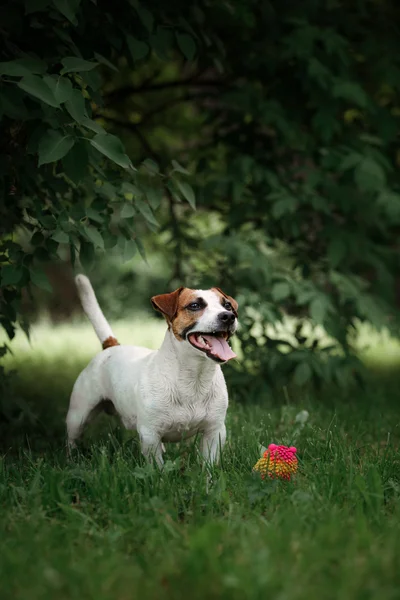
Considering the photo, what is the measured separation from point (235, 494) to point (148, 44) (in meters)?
2.81

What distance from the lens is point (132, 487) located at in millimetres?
3105

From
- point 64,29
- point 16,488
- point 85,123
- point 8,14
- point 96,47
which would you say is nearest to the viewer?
point 16,488

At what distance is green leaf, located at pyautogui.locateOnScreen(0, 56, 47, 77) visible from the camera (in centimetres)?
324

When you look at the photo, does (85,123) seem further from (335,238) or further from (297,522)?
(335,238)

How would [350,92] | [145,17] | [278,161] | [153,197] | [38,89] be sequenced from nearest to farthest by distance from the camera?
[38,89] → [153,197] → [145,17] → [350,92] → [278,161]

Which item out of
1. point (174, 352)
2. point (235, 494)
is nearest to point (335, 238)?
point (174, 352)

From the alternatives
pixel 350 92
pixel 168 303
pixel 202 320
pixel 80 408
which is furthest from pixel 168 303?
pixel 350 92

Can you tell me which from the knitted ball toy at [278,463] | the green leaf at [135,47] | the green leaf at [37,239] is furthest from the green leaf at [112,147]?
the knitted ball toy at [278,463]

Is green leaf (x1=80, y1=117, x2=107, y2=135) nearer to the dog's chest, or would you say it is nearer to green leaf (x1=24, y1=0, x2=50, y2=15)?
green leaf (x1=24, y1=0, x2=50, y2=15)

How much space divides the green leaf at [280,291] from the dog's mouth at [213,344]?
2067 mm

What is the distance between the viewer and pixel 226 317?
3361 mm

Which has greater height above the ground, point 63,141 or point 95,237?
point 63,141

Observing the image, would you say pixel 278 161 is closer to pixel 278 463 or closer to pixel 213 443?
pixel 213 443

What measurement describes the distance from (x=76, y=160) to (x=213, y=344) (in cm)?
106
